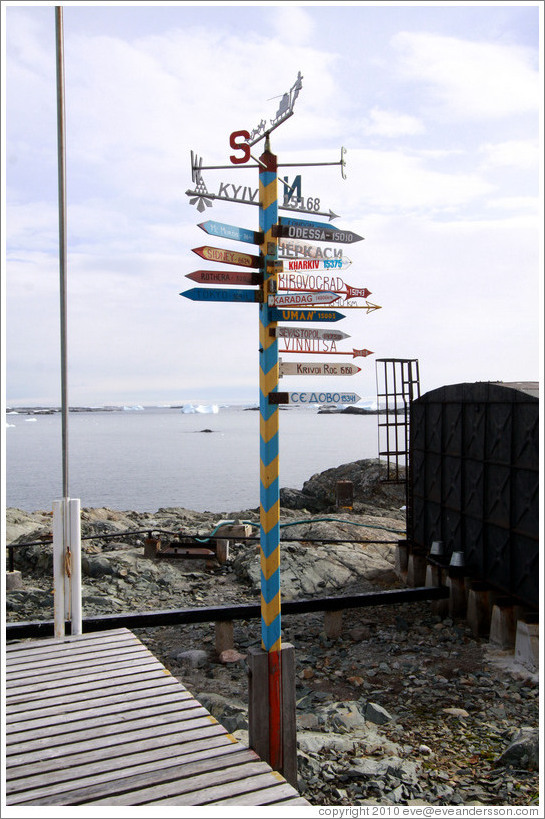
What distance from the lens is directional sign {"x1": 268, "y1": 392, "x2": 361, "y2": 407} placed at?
5.42 m

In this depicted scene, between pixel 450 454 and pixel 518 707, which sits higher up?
pixel 450 454

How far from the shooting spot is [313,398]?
5496mm

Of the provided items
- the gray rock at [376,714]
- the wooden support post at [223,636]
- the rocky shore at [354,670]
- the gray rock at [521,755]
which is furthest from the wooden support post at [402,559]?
the gray rock at [521,755]

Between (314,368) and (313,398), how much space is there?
11.4 inches

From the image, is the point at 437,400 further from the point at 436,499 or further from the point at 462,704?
the point at 462,704

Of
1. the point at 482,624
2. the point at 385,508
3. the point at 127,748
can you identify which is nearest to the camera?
the point at 127,748

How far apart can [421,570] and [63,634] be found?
802 cm

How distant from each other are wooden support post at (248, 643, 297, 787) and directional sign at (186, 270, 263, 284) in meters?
2.97

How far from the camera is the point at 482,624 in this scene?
10320 millimetres

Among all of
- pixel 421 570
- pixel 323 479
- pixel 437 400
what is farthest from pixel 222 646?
pixel 323 479

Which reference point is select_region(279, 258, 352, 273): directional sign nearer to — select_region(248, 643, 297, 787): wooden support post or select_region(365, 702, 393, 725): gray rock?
select_region(248, 643, 297, 787): wooden support post

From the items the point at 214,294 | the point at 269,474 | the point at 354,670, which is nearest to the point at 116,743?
Answer: the point at 269,474

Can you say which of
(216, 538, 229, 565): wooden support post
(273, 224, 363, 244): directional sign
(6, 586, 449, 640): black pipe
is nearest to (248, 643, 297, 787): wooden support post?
(6, 586, 449, 640): black pipe

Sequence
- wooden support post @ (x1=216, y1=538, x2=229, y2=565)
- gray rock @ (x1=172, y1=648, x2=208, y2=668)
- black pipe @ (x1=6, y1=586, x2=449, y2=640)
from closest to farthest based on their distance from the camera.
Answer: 1. black pipe @ (x1=6, y1=586, x2=449, y2=640)
2. gray rock @ (x1=172, y1=648, x2=208, y2=668)
3. wooden support post @ (x1=216, y1=538, x2=229, y2=565)
